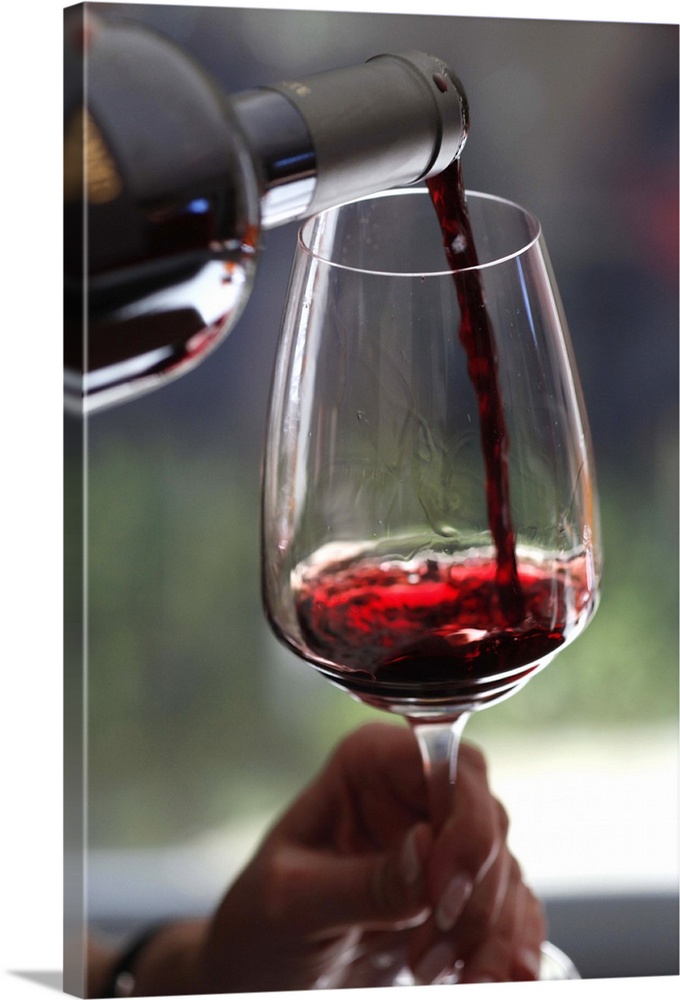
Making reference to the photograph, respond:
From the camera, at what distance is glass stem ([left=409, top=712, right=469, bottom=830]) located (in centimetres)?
80

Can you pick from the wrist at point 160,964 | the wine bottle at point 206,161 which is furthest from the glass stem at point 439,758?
the wine bottle at point 206,161

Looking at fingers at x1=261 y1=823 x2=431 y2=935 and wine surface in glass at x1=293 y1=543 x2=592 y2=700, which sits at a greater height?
wine surface in glass at x1=293 y1=543 x2=592 y2=700

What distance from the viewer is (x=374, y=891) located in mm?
903

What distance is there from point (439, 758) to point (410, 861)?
→ 0.35ft

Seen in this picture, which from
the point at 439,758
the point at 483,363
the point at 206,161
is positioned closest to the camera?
the point at 206,161

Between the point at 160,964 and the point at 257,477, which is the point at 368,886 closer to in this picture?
the point at 160,964

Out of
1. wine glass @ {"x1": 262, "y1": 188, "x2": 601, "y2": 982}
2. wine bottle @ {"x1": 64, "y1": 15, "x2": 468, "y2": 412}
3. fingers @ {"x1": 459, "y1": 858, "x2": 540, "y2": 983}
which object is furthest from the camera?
fingers @ {"x1": 459, "y1": 858, "x2": 540, "y2": 983}

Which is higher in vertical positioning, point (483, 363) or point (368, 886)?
point (483, 363)

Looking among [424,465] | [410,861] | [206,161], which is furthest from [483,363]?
[410,861]

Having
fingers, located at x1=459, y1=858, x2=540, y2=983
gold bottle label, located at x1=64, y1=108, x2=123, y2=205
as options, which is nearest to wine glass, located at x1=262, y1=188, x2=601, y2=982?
gold bottle label, located at x1=64, y1=108, x2=123, y2=205

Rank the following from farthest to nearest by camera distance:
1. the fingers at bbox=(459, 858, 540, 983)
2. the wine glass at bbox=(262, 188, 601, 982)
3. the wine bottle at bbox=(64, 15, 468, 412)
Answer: the fingers at bbox=(459, 858, 540, 983) < the wine glass at bbox=(262, 188, 601, 982) < the wine bottle at bbox=(64, 15, 468, 412)

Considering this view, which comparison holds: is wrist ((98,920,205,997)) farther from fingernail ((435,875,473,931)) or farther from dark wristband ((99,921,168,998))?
fingernail ((435,875,473,931))
